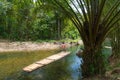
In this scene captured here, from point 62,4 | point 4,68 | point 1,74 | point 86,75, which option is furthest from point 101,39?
point 4,68

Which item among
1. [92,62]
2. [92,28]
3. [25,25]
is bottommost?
[92,62]

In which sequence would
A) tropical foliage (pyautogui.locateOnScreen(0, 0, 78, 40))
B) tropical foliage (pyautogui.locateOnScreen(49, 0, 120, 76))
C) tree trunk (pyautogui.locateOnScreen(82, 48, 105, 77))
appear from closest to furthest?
tropical foliage (pyautogui.locateOnScreen(49, 0, 120, 76)) → tree trunk (pyautogui.locateOnScreen(82, 48, 105, 77)) → tropical foliage (pyautogui.locateOnScreen(0, 0, 78, 40))

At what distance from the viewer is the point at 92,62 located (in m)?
10.0

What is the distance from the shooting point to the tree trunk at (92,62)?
9.98 metres

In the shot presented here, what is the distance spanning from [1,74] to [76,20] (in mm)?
5594

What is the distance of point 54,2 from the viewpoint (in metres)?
10.4

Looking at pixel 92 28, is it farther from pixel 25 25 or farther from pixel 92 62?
pixel 25 25

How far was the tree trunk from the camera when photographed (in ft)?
32.7

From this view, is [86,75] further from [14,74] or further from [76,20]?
[14,74]

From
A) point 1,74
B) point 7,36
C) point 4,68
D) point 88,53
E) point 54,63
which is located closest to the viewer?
point 88,53

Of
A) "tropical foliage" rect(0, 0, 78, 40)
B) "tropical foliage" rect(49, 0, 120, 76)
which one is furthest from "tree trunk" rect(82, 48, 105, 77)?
"tropical foliage" rect(0, 0, 78, 40)

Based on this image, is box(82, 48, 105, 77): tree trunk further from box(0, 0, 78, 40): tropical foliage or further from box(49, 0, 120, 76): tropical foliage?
box(0, 0, 78, 40): tropical foliage

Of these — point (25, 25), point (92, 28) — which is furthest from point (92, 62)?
point (25, 25)

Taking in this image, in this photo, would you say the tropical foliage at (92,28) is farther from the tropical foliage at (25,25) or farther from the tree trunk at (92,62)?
the tropical foliage at (25,25)
